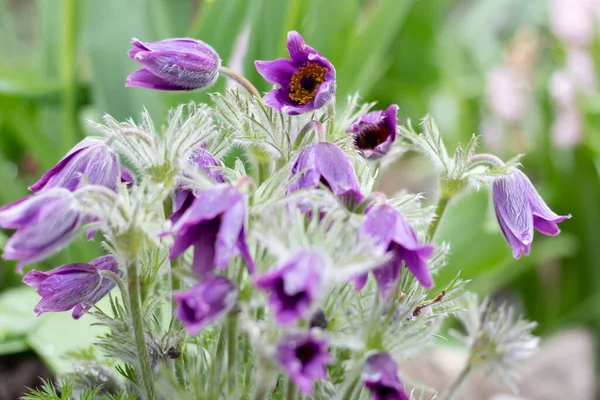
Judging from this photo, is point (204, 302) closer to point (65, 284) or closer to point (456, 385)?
point (65, 284)

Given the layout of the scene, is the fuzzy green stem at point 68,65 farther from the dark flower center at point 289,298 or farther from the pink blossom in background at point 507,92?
the pink blossom in background at point 507,92

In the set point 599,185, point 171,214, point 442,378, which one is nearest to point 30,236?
point 171,214

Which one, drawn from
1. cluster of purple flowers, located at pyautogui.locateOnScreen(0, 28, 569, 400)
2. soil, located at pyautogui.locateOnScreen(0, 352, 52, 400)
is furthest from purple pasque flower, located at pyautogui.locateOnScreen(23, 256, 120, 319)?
soil, located at pyautogui.locateOnScreen(0, 352, 52, 400)

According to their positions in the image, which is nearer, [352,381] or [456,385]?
[352,381]

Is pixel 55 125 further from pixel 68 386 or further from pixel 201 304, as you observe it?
pixel 201 304

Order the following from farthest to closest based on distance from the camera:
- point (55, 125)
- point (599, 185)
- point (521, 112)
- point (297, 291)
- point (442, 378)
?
point (521, 112) < point (599, 185) < point (55, 125) < point (442, 378) < point (297, 291)

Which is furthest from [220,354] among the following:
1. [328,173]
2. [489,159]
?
[489,159]

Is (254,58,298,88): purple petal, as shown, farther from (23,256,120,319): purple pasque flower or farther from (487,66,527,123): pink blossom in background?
(487,66,527,123): pink blossom in background

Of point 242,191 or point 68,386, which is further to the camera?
point 68,386
